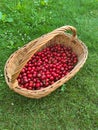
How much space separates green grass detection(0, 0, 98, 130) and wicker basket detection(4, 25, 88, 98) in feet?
0.66

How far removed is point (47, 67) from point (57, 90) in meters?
0.23

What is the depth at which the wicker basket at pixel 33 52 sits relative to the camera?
2322 millimetres

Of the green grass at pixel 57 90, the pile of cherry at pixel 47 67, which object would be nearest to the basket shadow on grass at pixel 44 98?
the green grass at pixel 57 90

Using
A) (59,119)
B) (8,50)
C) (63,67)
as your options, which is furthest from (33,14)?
(59,119)

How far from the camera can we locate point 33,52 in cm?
230

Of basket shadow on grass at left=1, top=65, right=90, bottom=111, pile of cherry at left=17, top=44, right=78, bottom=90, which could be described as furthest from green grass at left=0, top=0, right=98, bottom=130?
pile of cherry at left=17, top=44, right=78, bottom=90

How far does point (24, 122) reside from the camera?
100 inches

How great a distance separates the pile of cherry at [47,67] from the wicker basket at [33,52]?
0.08 metres

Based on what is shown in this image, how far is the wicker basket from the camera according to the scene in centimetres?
232

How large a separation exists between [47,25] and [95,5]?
30.2 inches

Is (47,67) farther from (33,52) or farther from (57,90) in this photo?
(33,52)

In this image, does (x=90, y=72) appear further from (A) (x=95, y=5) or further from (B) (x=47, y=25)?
(A) (x=95, y=5)

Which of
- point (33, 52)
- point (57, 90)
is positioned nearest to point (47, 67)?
point (57, 90)

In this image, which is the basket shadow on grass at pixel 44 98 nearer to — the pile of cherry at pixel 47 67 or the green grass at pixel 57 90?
the green grass at pixel 57 90
